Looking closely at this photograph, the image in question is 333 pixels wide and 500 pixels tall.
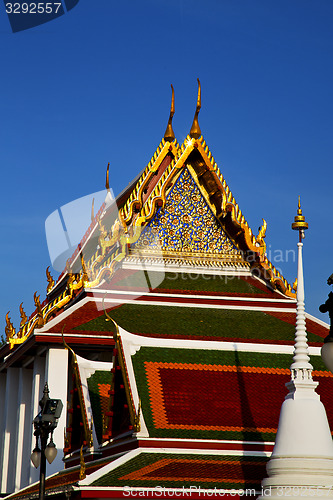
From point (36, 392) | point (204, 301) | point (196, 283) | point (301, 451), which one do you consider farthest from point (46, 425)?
point (196, 283)

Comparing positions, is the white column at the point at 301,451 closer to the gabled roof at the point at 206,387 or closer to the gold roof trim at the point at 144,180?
the gabled roof at the point at 206,387

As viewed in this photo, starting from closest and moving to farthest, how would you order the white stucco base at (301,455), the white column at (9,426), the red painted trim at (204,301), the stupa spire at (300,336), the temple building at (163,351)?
the white stucco base at (301,455) → the stupa spire at (300,336) → the temple building at (163,351) → the red painted trim at (204,301) → the white column at (9,426)

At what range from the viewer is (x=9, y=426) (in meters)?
23.1

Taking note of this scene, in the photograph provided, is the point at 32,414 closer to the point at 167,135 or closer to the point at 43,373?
the point at 43,373

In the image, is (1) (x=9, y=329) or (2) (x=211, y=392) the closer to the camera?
(2) (x=211, y=392)

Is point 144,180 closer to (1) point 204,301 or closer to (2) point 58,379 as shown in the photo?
(1) point 204,301

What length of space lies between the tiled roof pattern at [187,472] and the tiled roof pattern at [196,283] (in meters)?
7.37

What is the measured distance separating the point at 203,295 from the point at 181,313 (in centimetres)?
92

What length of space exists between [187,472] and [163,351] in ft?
7.98

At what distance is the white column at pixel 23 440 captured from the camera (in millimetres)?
21094

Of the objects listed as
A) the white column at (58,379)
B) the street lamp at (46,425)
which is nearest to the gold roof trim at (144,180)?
the white column at (58,379)

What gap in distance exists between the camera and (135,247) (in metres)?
20.3

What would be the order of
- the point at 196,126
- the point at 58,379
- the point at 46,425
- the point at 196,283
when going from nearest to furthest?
the point at 46,425, the point at 58,379, the point at 196,283, the point at 196,126

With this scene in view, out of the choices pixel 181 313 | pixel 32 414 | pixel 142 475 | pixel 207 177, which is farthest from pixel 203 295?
pixel 142 475
